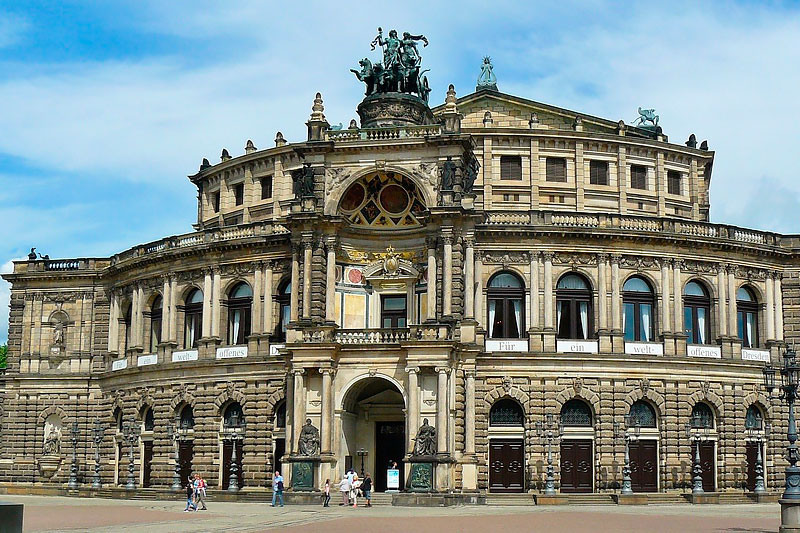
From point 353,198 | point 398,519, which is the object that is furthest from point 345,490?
point 353,198

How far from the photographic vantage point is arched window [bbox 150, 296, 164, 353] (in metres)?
71.9

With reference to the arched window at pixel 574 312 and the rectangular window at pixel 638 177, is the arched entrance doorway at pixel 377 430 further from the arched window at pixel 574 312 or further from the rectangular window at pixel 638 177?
the rectangular window at pixel 638 177

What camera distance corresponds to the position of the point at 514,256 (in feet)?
206

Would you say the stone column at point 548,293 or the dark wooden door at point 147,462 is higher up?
the stone column at point 548,293

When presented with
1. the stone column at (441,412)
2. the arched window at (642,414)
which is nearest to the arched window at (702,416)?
the arched window at (642,414)

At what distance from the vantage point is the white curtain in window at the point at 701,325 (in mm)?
64938

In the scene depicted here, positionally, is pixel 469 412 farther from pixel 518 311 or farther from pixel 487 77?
pixel 487 77

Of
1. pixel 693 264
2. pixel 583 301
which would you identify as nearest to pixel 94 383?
pixel 583 301

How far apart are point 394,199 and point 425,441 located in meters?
14.5

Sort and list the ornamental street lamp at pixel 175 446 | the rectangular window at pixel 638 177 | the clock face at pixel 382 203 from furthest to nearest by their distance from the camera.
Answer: the rectangular window at pixel 638 177, the ornamental street lamp at pixel 175 446, the clock face at pixel 382 203

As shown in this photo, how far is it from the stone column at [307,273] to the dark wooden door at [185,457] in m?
13.9

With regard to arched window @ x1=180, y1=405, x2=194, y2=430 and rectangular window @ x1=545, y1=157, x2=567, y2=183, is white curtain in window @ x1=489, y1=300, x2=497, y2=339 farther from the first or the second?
arched window @ x1=180, y1=405, x2=194, y2=430

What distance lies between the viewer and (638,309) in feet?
209

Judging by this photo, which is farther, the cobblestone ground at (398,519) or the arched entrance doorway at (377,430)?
the arched entrance doorway at (377,430)
